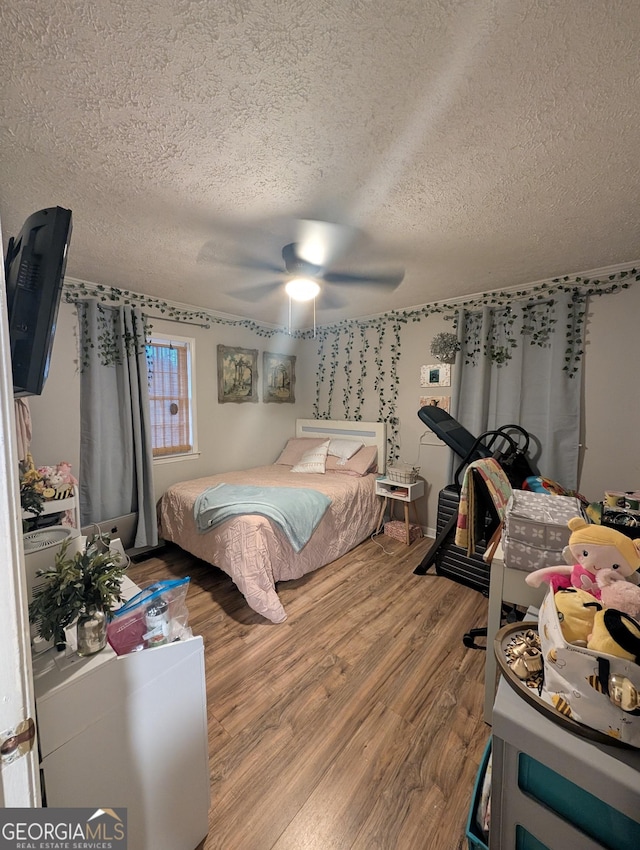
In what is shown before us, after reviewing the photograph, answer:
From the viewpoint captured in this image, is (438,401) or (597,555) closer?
(597,555)

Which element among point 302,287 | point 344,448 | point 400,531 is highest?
point 302,287

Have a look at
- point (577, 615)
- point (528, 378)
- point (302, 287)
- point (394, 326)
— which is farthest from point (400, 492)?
point (577, 615)

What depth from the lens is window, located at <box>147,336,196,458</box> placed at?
3248 millimetres

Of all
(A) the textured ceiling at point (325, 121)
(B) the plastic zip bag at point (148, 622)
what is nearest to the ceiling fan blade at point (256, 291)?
(A) the textured ceiling at point (325, 121)

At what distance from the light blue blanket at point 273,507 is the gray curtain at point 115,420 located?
0.69m

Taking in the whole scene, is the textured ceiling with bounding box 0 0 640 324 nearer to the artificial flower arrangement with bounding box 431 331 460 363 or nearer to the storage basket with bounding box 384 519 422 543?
the artificial flower arrangement with bounding box 431 331 460 363

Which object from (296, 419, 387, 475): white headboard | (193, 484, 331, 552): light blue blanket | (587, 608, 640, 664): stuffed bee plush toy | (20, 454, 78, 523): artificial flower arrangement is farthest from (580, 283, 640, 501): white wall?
(20, 454, 78, 523): artificial flower arrangement

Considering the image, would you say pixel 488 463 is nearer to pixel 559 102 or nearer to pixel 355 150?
pixel 559 102

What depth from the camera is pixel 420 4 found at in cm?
80

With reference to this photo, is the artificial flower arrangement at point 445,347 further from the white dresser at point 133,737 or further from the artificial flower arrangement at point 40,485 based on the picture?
the artificial flower arrangement at point 40,485

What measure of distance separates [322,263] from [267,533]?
1940mm

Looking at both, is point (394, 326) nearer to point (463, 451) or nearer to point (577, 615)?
point (463, 451)

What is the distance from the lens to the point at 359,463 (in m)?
3.65

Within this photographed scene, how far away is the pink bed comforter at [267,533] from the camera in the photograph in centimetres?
220
